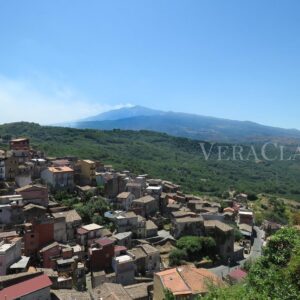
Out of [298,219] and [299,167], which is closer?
[298,219]

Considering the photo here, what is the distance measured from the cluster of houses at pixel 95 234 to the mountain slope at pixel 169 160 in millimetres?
28689

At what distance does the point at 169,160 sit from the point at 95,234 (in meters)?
71.9

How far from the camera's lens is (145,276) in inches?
1014

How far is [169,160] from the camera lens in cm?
9906

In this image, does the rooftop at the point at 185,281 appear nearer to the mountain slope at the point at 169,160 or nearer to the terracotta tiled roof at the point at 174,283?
the terracotta tiled roof at the point at 174,283

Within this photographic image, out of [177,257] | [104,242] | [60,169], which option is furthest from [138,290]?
[60,169]

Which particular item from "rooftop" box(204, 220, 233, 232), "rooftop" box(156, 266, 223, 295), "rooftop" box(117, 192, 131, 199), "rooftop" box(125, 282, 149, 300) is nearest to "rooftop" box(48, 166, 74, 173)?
"rooftop" box(117, 192, 131, 199)

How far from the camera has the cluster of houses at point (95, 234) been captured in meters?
20.7

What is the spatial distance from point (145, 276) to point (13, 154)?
69.3 ft

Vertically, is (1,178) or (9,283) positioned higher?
(1,178)

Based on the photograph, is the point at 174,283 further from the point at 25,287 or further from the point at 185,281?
the point at 25,287

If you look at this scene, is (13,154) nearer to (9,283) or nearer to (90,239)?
(90,239)

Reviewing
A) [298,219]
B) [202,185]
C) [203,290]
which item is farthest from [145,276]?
[202,185]

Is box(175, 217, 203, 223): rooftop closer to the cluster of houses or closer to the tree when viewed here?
the cluster of houses
